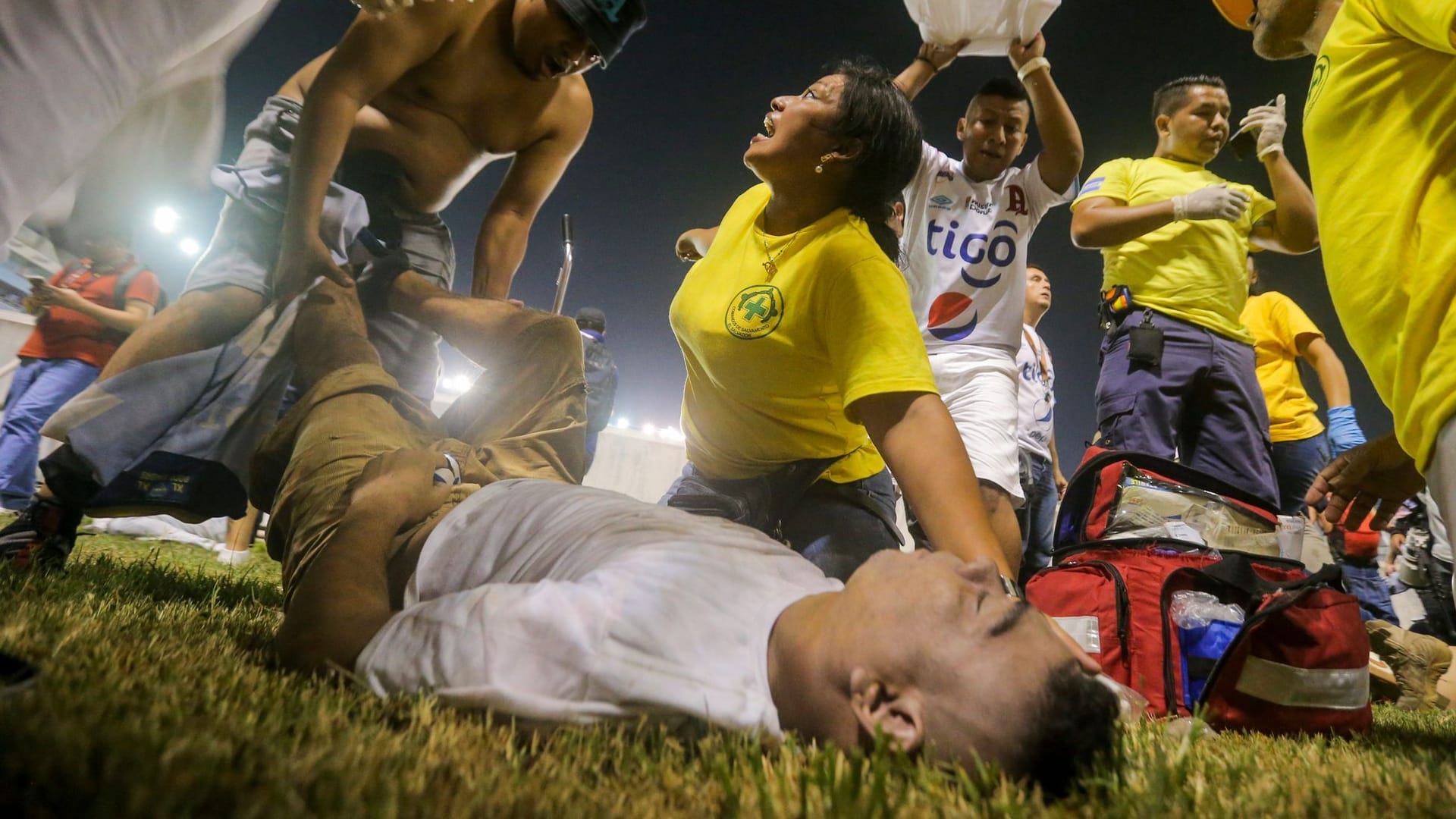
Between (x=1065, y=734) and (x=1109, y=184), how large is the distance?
2.74m

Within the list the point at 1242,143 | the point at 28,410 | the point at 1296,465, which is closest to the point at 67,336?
the point at 28,410

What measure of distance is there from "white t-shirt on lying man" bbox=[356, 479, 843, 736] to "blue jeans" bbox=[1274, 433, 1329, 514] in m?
3.63

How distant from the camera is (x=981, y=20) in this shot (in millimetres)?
2428

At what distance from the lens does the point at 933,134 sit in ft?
41.0

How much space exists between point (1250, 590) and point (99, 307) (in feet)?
11.6

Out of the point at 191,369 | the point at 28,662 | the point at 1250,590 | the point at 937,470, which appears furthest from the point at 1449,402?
the point at 191,369

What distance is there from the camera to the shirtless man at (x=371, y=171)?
6.42 feet

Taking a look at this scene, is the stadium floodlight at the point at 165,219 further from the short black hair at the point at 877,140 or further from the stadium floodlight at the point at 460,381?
the short black hair at the point at 877,140

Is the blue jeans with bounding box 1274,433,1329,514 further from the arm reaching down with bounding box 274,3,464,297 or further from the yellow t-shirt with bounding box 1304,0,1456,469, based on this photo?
the arm reaching down with bounding box 274,3,464,297

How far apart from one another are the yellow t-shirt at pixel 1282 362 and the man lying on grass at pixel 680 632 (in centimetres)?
363

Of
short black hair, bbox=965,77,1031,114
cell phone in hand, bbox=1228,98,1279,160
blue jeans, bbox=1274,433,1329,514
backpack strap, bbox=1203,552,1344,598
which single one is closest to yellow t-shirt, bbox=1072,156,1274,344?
cell phone in hand, bbox=1228,98,1279,160

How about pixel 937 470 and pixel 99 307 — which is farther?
pixel 99 307

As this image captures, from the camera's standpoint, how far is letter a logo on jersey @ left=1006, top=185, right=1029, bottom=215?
9.15 feet

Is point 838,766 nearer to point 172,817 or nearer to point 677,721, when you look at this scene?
point 677,721
